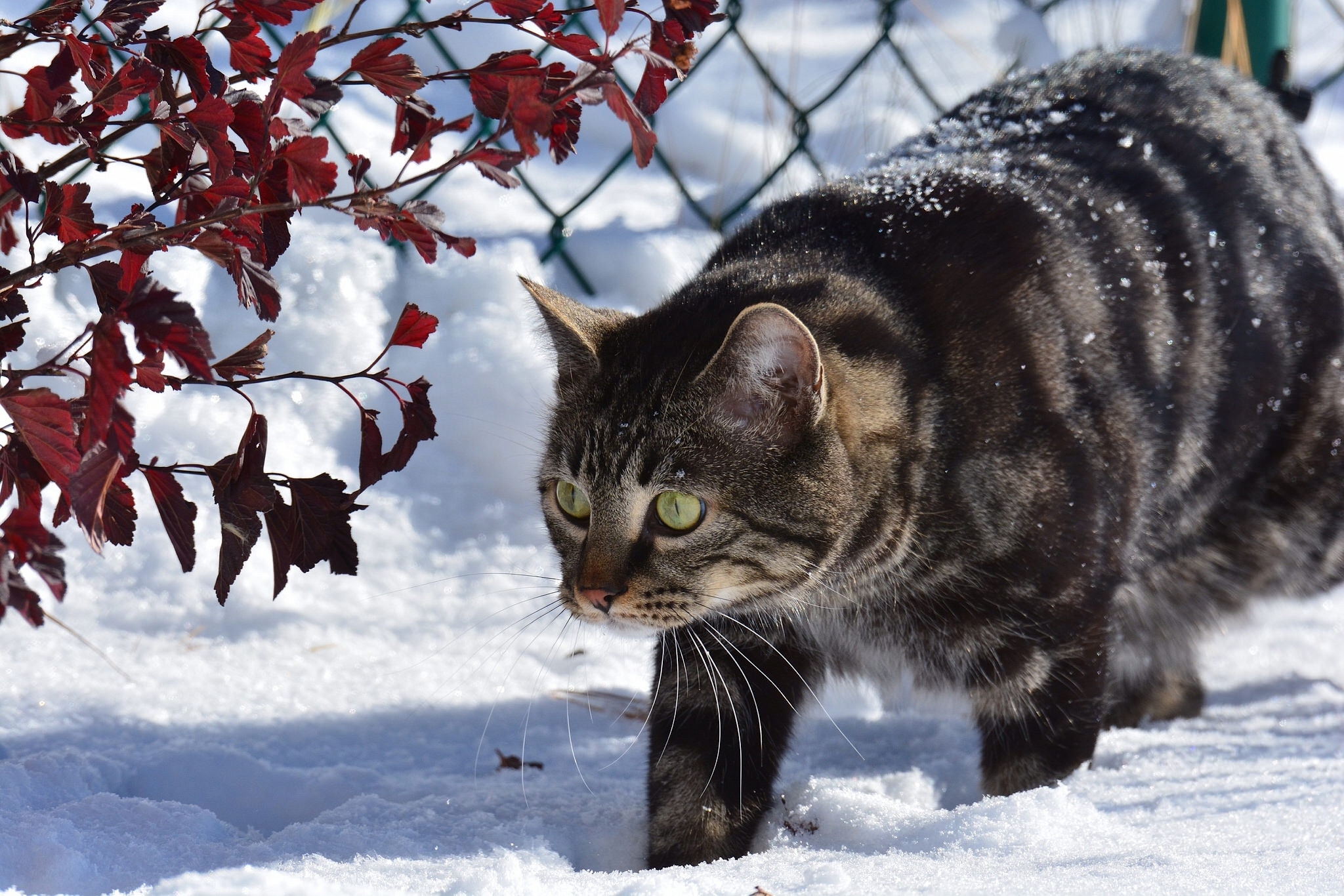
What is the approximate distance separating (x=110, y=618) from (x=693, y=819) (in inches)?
40.1

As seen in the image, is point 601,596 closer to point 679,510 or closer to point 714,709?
point 679,510

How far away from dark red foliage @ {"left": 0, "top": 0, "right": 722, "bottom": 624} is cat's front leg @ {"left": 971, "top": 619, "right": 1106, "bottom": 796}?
820 millimetres

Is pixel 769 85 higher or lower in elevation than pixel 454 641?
higher

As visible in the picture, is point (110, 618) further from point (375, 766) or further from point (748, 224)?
point (748, 224)

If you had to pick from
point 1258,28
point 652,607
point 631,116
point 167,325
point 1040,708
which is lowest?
point 1040,708

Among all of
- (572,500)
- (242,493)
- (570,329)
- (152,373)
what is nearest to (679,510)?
(572,500)

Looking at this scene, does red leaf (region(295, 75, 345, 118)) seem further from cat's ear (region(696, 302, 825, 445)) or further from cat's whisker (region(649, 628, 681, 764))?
cat's whisker (region(649, 628, 681, 764))

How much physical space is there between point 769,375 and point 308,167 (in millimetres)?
563

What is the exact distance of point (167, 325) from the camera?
0.87 meters

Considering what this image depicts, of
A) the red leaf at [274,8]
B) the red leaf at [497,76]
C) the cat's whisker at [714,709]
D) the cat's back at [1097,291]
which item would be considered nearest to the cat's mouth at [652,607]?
the cat's whisker at [714,709]

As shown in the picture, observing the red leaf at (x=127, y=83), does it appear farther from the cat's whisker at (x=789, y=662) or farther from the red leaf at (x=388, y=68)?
the cat's whisker at (x=789, y=662)

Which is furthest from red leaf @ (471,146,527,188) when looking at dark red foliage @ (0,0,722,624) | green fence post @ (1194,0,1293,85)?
green fence post @ (1194,0,1293,85)

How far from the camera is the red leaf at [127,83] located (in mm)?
1058

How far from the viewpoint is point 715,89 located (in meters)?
4.01
